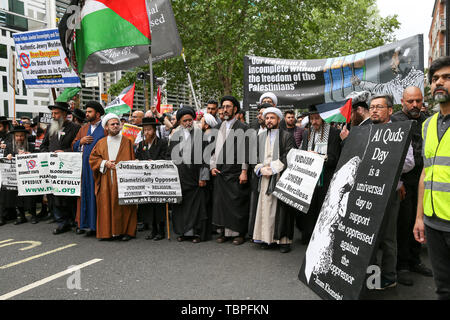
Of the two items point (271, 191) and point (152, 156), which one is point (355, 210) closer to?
point (271, 191)

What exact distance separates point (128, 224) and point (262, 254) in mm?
2408

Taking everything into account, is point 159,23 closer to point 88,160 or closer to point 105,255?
point 88,160

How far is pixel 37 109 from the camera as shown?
178 feet

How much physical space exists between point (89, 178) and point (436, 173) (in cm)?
550

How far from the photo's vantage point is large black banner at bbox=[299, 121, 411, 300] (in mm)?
3049

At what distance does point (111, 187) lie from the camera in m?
6.13

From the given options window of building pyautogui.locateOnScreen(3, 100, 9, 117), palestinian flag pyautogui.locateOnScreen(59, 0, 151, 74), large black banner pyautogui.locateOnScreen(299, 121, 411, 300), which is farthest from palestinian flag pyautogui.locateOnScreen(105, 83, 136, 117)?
window of building pyautogui.locateOnScreen(3, 100, 9, 117)

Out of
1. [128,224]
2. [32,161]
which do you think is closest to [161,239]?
[128,224]

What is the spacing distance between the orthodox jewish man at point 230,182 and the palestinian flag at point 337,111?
1.54 meters

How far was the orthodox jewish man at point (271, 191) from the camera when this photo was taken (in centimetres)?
529

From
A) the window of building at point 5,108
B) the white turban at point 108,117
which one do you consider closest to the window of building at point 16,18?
the window of building at point 5,108

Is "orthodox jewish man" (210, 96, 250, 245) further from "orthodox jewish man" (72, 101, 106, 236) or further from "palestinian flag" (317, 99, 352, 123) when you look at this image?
"orthodox jewish man" (72, 101, 106, 236)

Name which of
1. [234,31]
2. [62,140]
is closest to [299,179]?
[62,140]

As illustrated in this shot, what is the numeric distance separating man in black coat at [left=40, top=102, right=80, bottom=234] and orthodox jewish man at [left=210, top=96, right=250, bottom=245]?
2909mm
